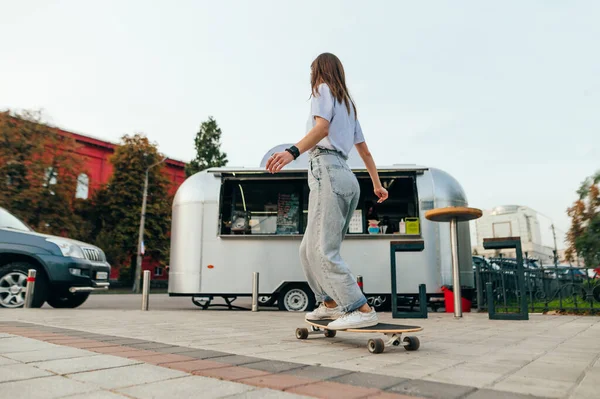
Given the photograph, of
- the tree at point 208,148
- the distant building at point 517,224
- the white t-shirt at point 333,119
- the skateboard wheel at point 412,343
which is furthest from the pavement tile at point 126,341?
the distant building at point 517,224

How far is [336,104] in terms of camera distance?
3283 millimetres

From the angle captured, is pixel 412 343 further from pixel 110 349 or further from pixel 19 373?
pixel 19 373

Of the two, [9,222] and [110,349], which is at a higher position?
[9,222]

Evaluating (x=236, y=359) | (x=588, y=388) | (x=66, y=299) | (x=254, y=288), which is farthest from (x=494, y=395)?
(x=66, y=299)

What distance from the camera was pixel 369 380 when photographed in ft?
6.60

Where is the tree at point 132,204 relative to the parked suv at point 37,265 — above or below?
above

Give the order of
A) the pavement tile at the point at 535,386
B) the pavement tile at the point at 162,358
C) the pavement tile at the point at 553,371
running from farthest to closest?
the pavement tile at the point at 162,358, the pavement tile at the point at 553,371, the pavement tile at the point at 535,386

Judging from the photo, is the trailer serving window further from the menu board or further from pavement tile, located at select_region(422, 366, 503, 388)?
pavement tile, located at select_region(422, 366, 503, 388)

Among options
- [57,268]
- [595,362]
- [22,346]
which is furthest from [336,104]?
[57,268]

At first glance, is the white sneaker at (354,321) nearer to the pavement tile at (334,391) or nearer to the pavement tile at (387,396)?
the pavement tile at (334,391)

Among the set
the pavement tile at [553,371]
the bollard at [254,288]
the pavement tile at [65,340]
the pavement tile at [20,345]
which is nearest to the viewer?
the pavement tile at [553,371]

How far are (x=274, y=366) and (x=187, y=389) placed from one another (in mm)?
618

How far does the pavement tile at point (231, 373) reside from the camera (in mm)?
2019

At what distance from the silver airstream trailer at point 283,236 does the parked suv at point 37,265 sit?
1785 millimetres
